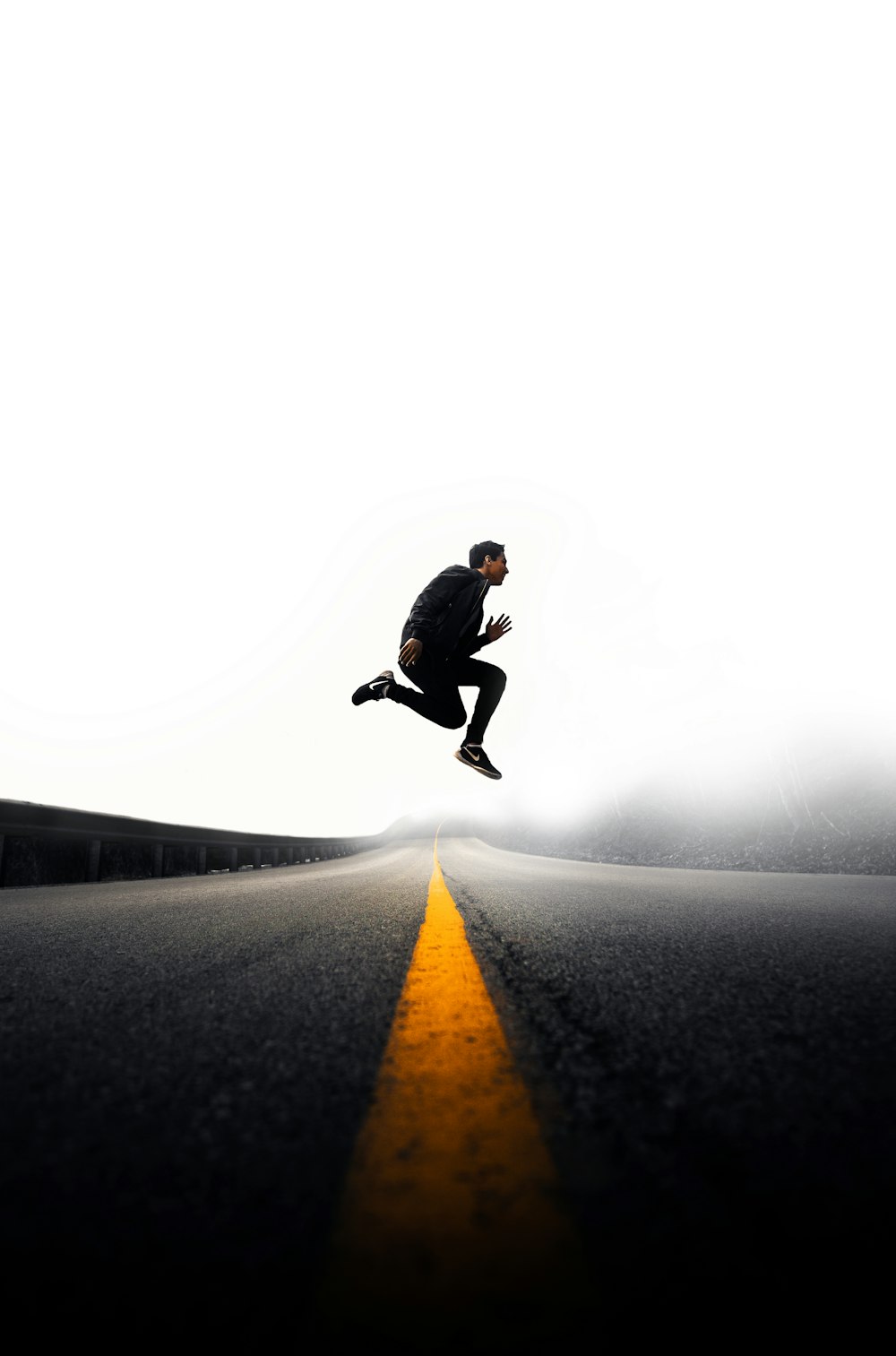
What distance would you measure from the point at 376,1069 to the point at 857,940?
8.35 feet

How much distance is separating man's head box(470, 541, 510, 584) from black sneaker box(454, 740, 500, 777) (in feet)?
5.95

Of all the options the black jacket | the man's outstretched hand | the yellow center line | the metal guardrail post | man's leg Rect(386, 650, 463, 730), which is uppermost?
the black jacket

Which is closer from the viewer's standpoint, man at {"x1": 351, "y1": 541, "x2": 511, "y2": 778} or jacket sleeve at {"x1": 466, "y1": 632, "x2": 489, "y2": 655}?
man at {"x1": 351, "y1": 541, "x2": 511, "y2": 778}

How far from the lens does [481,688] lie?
7.84m

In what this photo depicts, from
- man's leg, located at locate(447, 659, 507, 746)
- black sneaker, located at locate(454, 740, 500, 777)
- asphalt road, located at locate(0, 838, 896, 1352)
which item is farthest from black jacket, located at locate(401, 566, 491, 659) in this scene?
asphalt road, located at locate(0, 838, 896, 1352)

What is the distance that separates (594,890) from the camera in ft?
19.6

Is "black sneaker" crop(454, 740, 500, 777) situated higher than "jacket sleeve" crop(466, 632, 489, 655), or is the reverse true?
"jacket sleeve" crop(466, 632, 489, 655)

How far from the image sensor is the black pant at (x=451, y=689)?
7293 millimetres

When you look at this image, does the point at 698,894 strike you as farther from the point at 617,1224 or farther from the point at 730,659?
the point at 730,659

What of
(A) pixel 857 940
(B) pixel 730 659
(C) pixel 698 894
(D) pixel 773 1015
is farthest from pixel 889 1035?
(B) pixel 730 659

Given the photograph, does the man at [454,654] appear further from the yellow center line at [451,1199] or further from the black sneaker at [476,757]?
the yellow center line at [451,1199]

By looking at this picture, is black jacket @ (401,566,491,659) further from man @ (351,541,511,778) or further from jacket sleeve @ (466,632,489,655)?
jacket sleeve @ (466,632,489,655)

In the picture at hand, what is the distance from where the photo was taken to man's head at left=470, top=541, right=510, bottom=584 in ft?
24.3

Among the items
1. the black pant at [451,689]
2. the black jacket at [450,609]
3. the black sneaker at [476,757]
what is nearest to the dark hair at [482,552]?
the black jacket at [450,609]
